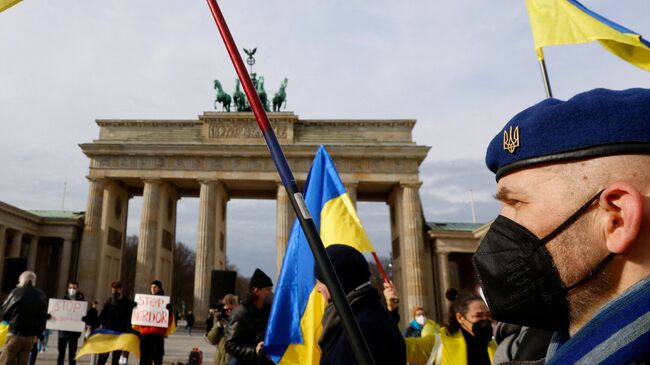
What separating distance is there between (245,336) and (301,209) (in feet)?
15.4

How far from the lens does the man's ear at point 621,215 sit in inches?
38.9

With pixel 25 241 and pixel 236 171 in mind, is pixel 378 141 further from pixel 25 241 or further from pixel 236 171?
pixel 25 241

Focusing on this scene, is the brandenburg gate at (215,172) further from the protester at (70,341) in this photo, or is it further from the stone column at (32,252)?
the protester at (70,341)

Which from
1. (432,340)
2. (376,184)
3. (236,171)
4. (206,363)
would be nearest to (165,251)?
(236,171)

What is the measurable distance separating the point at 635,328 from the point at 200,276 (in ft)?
114

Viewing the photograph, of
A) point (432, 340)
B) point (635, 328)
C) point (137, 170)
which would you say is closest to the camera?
point (635, 328)

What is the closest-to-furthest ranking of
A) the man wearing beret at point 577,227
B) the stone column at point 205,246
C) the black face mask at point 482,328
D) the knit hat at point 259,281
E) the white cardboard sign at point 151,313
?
1. the man wearing beret at point 577,227
2. the black face mask at point 482,328
3. the knit hat at point 259,281
4. the white cardboard sign at point 151,313
5. the stone column at point 205,246

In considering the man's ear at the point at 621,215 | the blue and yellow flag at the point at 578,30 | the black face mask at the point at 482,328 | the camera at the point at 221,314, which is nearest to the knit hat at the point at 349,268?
the black face mask at the point at 482,328

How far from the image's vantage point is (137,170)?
36.0 meters

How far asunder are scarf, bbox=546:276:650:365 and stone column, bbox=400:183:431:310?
1366 inches

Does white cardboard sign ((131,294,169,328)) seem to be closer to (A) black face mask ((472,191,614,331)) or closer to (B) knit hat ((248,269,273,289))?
(B) knit hat ((248,269,273,289))

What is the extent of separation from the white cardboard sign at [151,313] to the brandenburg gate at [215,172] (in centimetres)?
2424

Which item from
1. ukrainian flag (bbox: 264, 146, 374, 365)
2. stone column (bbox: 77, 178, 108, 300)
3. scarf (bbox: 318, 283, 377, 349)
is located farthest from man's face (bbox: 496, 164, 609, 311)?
stone column (bbox: 77, 178, 108, 300)

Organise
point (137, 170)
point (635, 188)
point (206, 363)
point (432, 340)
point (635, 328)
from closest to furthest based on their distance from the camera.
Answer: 1. point (635, 328)
2. point (635, 188)
3. point (432, 340)
4. point (206, 363)
5. point (137, 170)
